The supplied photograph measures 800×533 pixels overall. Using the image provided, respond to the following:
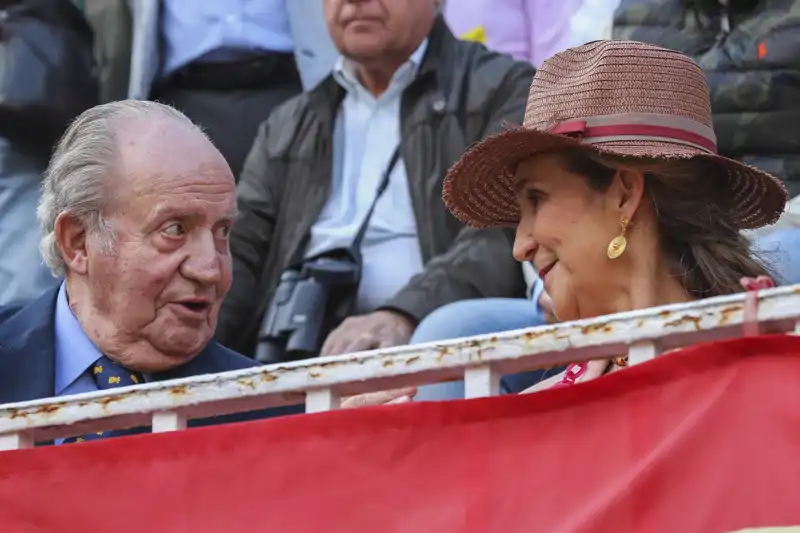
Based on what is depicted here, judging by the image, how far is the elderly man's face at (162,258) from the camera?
3076mm

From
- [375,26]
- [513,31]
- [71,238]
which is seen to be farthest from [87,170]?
[513,31]

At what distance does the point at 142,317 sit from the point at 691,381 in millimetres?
1371

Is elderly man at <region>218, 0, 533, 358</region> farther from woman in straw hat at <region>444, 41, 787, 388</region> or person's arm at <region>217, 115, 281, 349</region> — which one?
woman in straw hat at <region>444, 41, 787, 388</region>

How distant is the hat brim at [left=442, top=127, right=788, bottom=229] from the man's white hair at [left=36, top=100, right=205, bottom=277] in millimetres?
611

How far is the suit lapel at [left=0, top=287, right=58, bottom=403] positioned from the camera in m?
2.96

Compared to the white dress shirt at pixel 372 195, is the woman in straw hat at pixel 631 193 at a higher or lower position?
lower

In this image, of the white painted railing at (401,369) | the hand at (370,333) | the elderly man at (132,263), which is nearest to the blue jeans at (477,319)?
the hand at (370,333)

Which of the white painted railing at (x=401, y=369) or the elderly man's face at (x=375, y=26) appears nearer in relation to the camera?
the white painted railing at (x=401, y=369)

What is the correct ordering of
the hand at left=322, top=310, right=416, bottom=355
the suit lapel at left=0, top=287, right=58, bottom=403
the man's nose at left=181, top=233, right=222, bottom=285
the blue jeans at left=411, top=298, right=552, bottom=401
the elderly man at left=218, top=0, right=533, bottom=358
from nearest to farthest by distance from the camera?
the suit lapel at left=0, top=287, right=58, bottom=403
the man's nose at left=181, top=233, right=222, bottom=285
the blue jeans at left=411, top=298, right=552, bottom=401
the hand at left=322, top=310, right=416, bottom=355
the elderly man at left=218, top=0, right=533, bottom=358

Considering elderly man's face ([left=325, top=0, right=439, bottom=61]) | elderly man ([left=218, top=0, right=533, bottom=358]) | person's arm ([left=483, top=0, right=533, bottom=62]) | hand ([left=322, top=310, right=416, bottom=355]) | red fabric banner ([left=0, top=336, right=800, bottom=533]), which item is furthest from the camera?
person's arm ([left=483, top=0, right=533, bottom=62])

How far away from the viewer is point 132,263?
10.1 feet

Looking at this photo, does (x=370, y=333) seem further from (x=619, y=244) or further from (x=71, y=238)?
(x=619, y=244)

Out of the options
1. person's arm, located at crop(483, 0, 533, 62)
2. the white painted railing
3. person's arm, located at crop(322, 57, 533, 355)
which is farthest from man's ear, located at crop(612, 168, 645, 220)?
person's arm, located at crop(483, 0, 533, 62)

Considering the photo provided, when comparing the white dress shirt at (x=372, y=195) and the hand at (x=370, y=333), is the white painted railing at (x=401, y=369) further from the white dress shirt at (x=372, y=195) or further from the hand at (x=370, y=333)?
the white dress shirt at (x=372, y=195)
